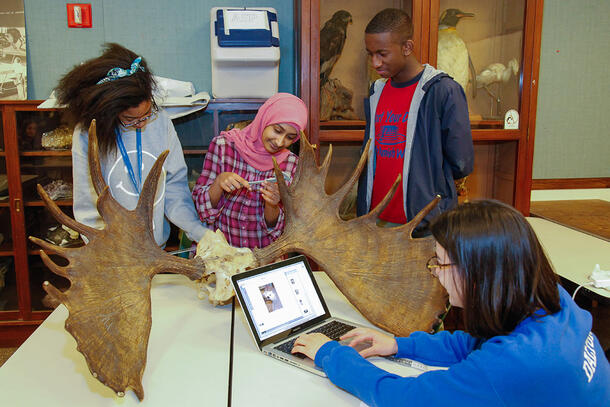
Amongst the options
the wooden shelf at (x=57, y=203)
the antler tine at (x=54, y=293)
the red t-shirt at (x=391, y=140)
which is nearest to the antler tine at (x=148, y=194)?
the antler tine at (x=54, y=293)

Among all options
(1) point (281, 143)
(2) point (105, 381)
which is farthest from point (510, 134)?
(2) point (105, 381)

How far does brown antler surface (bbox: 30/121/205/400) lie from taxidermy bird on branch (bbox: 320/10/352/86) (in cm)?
156

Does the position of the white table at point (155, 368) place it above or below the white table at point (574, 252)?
below

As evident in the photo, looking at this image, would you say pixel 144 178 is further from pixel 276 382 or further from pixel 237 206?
pixel 276 382

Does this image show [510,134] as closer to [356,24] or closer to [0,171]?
[356,24]

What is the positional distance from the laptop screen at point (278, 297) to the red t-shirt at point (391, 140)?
82 cm

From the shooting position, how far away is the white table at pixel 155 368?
1.17 metres

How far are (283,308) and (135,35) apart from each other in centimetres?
232

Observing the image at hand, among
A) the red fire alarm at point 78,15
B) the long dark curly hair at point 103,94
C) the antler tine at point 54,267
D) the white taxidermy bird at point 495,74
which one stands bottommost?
the antler tine at point 54,267

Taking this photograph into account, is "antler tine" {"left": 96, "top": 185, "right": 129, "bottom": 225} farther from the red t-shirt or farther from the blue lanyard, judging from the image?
the red t-shirt

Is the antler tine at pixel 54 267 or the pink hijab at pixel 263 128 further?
the pink hijab at pixel 263 128

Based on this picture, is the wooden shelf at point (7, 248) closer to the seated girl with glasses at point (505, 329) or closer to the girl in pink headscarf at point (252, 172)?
the girl in pink headscarf at point (252, 172)

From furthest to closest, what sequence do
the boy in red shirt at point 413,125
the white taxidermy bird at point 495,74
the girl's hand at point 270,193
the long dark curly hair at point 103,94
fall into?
the white taxidermy bird at point 495,74 < the boy in red shirt at point 413,125 < the girl's hand at point 270,193 < the long dark curly hair at point 103,94

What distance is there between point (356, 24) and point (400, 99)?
2.44ft
